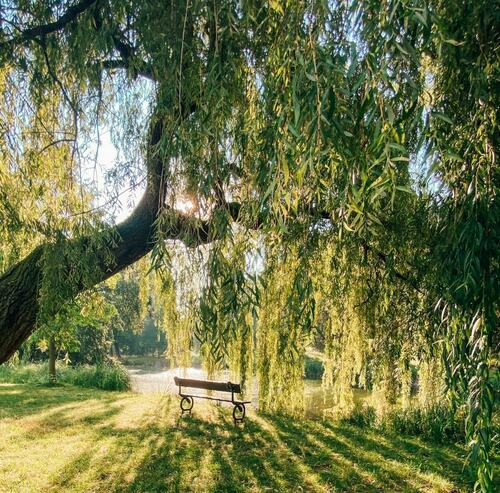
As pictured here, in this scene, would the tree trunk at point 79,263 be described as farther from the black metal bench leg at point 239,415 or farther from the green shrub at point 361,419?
the green shrub at point 361,419

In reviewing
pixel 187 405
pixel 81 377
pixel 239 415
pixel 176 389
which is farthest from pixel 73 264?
pixel 81 377

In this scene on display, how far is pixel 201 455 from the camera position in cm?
547

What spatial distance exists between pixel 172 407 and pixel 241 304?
7.18 meters

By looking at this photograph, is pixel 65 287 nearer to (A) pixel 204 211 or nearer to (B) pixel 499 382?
(A) pixel 204 211

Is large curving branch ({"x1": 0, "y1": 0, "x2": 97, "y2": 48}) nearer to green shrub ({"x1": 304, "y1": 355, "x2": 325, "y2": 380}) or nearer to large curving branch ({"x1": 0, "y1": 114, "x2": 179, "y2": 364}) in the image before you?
large curving branch ({"x1": 0, "y1": 114, "x2": 179, "y2": 364})

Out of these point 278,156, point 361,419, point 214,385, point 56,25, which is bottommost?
point 361,419

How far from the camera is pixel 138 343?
79.3 feet

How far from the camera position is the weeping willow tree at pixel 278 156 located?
140 centimetres

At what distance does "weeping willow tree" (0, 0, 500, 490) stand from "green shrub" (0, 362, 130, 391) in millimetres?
7338

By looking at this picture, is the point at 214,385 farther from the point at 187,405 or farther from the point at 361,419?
the point at 361,419

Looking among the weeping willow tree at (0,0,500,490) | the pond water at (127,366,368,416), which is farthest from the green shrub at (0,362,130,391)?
the weeping willow tree at (0,0,500,490)

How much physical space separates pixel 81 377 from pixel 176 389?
238 cm

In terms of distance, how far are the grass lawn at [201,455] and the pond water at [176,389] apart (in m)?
0.92

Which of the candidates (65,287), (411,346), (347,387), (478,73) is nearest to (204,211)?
(478,73)
